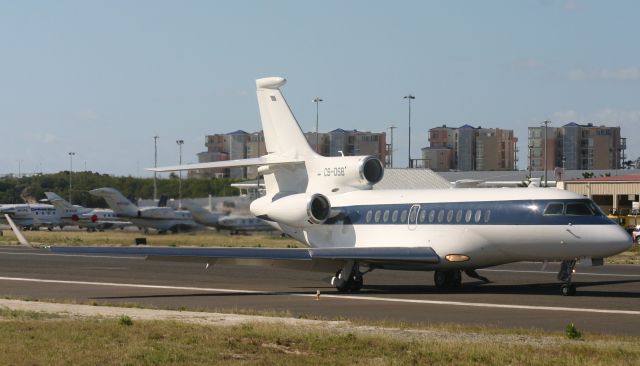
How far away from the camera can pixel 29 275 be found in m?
36.4

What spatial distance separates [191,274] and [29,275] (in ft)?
17.4

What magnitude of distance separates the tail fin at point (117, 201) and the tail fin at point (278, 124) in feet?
146

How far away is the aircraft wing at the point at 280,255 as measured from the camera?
2734 cm

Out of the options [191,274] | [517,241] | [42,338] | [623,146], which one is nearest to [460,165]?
[623,146]

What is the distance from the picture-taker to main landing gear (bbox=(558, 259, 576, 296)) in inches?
1047

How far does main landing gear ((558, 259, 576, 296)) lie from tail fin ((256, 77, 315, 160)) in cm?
877

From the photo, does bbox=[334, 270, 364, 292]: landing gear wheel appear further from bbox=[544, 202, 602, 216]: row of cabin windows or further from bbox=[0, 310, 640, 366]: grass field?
bbox=[0, 310, 640, 366]: grass field

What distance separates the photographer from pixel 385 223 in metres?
29.7

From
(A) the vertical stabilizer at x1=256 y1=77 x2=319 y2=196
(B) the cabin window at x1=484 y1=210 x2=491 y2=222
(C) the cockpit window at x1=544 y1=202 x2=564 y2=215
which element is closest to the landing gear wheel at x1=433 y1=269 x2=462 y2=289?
(B) the cabin window at x1=484 y1=210 x2=491 y2=222

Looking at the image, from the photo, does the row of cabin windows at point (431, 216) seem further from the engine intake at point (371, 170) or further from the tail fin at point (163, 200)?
the tail fin at point (163, 200)

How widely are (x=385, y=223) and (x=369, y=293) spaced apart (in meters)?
2.22

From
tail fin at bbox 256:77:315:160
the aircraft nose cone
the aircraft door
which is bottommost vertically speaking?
the aircraft nose cone

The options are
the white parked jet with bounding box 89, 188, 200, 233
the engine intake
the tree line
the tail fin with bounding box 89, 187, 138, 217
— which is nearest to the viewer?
the engine intake

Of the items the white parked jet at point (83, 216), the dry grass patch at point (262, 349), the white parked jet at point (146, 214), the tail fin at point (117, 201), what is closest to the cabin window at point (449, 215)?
the dry grass patch at point (262, 349)
